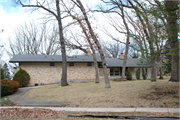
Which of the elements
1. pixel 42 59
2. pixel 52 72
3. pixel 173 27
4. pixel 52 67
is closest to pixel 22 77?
pixel 42 59

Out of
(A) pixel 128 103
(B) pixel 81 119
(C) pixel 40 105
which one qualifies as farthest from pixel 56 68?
(B) pixel 81 119

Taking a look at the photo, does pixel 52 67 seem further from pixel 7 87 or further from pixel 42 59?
pixel 7 87

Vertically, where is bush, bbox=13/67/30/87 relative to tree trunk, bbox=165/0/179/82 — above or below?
below

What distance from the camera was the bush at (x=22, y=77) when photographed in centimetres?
2136

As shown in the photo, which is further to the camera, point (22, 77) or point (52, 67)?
point (52, 67)

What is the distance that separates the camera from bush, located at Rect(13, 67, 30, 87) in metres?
21.4

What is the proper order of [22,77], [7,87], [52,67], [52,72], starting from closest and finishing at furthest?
[7,87]
[22,77]
[52,72]
[52,67]

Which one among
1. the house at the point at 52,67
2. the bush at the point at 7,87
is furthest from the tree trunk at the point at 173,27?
the house at the point at 52,67

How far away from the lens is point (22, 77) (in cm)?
2167

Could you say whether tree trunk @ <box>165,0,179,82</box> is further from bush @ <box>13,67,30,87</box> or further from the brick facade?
bush @ <box>13,67,30,87</box>

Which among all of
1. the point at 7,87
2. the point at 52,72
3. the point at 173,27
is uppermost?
the point at 173,27

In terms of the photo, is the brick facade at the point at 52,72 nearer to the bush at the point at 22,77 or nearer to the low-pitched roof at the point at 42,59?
the low-pitched roof at the point at 42,59

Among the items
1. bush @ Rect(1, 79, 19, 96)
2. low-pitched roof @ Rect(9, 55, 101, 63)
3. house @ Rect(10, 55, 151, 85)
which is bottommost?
bush @ Rect(1, 79, 19, 96)

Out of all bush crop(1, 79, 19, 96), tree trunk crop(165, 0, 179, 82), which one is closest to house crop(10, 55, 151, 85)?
bush crop(1, 79, 19, 96)
